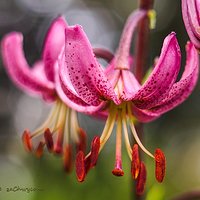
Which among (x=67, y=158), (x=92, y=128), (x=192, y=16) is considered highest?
(x=192, y=16)

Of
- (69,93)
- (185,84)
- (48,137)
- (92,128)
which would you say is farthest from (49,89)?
(92,128)

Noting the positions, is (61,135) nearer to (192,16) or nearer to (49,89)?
(49,89)

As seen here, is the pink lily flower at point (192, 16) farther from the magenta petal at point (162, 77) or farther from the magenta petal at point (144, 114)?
the magenta petal at point (144, 114)

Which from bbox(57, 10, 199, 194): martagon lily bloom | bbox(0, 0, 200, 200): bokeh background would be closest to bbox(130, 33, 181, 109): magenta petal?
bbox(57, 10, 199, 194): martagon lily bloom

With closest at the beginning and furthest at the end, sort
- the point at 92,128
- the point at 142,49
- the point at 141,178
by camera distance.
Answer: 1. the point at 141,178
2. the point at 142,49
3. the point at 92,128

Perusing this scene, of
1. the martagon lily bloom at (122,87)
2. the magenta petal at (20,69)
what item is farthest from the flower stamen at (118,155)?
the magenta petal at (20,69)
